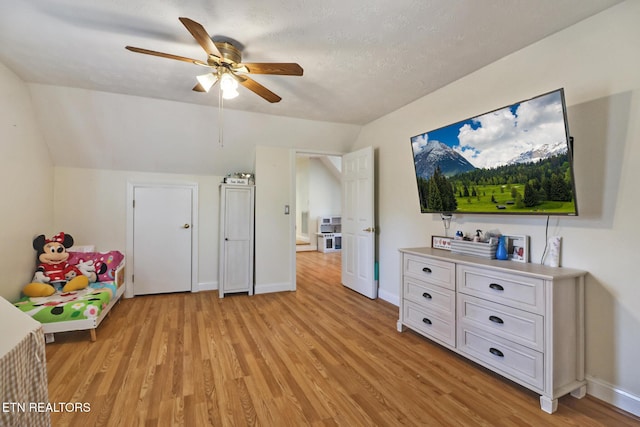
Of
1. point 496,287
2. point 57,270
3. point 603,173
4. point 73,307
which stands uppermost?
point 603,173

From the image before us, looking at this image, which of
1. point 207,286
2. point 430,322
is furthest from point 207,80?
point 207,286

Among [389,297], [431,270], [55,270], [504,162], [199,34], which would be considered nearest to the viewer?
[199,34]

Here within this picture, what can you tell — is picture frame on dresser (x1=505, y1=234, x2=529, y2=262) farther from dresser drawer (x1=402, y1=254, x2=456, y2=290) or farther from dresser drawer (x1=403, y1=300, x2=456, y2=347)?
dresser drawer (x1=403, y1=300, x2=456, y2=347)

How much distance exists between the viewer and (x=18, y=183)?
2.93 meters

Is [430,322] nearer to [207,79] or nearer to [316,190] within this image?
[207,79]

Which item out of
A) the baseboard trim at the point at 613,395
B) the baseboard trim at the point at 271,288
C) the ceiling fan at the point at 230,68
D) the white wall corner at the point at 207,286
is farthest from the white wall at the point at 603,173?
the white wall corner at the point at 207,286

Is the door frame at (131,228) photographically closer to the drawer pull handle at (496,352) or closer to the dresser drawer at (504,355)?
the dresser drawer at (504,355)

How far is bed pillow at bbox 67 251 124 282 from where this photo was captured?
3.35 meters

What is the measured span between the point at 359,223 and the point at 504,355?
2365mm

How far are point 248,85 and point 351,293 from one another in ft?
9.97

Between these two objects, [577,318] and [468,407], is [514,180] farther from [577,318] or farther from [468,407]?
[468,407]

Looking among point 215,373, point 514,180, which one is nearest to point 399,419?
point 215,373

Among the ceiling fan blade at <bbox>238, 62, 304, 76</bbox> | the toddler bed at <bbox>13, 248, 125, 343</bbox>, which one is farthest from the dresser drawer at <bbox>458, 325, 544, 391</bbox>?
the toddler bed at <bbox>13, 248, 125, 343</bbox>

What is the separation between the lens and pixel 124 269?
390 cm
